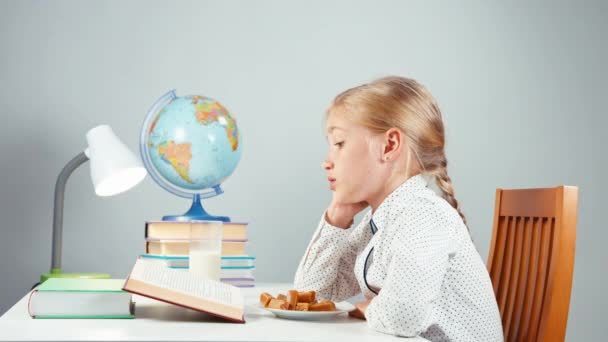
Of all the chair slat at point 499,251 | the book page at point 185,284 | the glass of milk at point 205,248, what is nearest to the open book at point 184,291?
the book page at point 185,284

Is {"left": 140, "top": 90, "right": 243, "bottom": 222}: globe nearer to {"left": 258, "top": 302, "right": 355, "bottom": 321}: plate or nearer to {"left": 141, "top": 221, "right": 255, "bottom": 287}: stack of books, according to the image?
{"left": 141, "top": 221, "right": 255, "bottom": 287}: stack of books

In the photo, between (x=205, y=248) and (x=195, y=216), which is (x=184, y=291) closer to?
(x=205, y=248)

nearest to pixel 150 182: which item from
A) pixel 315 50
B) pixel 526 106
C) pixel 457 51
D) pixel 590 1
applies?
pixel 315 50

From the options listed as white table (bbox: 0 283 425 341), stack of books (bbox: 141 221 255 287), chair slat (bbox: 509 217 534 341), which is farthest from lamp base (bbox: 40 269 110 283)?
chair slat (bbox: 509 217 534 341)

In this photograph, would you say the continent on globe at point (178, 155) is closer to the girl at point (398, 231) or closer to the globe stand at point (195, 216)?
the globe stand at point (195, 216)

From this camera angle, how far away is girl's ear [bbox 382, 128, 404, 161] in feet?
4.29

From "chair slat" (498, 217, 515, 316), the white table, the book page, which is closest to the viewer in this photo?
the white table

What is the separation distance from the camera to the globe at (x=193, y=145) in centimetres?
167

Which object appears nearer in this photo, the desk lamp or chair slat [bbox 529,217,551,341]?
chair slat [bbox 529,217,551,341]

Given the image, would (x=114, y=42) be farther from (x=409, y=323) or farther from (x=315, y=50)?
(x=409, y=323)

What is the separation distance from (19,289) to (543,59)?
1.67 meters

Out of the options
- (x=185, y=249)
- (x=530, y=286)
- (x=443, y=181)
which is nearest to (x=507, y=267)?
(x=530, y=286)

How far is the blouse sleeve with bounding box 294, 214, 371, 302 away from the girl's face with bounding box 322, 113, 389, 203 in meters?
0.09

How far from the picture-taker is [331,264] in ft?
4.68
